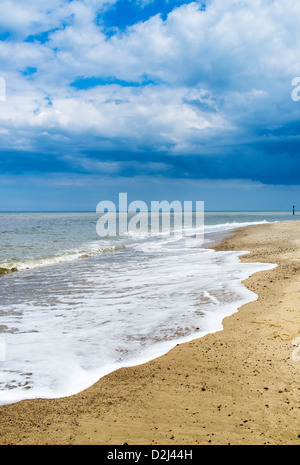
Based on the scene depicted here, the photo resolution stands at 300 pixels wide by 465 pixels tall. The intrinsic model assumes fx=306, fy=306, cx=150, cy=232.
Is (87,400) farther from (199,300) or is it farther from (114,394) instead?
(199,300)

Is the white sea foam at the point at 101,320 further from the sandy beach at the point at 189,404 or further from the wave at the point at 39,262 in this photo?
the wave at the point at 39,262

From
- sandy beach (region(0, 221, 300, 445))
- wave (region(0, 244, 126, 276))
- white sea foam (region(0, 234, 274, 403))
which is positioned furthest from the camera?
wave (region(0, 244, 126, 276))

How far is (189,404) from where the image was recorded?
11.2ft

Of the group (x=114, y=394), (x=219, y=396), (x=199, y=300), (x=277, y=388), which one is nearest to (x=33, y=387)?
(x=114, y=394)

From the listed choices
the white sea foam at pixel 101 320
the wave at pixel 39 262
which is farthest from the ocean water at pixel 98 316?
the wave at pixel 39 262

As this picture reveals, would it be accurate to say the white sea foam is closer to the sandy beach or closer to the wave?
the sandy beach

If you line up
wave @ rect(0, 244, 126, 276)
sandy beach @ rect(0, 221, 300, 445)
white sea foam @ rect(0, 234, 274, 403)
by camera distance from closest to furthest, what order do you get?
sandy beach @ rect(0, 221, 300, 445), white sea foam @ rect(0, 234, 274, 403), wave @ rect(0, 244, 126, 276)

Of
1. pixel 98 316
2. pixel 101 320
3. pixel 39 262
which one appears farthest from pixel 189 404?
pixel 39 262

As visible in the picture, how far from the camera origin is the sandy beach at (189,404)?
9.74 ft

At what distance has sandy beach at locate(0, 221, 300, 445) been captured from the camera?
2969 mm

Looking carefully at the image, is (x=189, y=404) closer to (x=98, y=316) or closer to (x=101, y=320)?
(x=101, y=320)

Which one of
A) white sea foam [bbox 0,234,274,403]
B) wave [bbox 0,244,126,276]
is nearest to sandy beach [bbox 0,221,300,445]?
white sea foam [bbox 0,234,274,403]

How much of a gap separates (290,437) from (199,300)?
16.0ft
